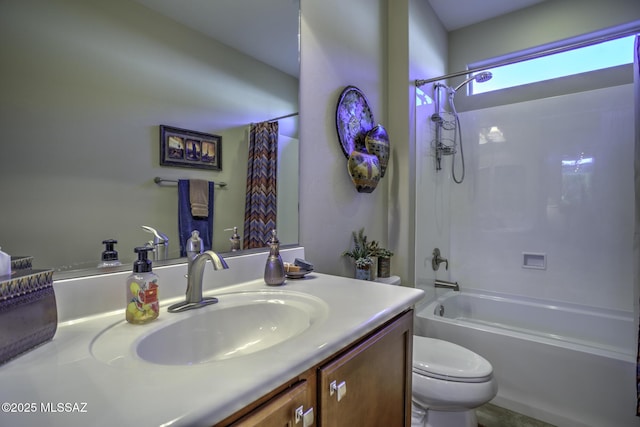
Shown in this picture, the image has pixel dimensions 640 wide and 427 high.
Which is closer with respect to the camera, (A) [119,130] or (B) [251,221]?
(A) [119,130]

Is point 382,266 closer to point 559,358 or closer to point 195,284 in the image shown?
point 559,358

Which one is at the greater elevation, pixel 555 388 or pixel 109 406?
pixel 109 406

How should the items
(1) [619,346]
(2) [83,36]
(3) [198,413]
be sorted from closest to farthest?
(3) [198,413], (2) [83,36], (1) [619,346]

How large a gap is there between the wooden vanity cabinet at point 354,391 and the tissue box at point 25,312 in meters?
0.40

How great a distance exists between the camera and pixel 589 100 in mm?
2178

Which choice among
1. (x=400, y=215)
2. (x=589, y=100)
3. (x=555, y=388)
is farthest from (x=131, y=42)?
(x=589, y=100)

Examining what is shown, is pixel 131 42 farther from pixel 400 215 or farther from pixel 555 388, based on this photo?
pixel 555 388

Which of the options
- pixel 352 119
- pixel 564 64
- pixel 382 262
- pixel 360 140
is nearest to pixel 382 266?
pixel 382 262

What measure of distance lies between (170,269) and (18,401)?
1.65 ft

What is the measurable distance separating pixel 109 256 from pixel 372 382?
0.77m

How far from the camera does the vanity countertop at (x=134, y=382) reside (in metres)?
0.38

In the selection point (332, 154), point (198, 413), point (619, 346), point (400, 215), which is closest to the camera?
point (198, 413)

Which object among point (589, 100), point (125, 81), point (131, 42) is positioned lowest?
point (125, 81)

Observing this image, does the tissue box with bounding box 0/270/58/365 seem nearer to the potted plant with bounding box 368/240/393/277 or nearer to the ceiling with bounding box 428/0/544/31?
the potted plant with bounding box 368/240/393/277
